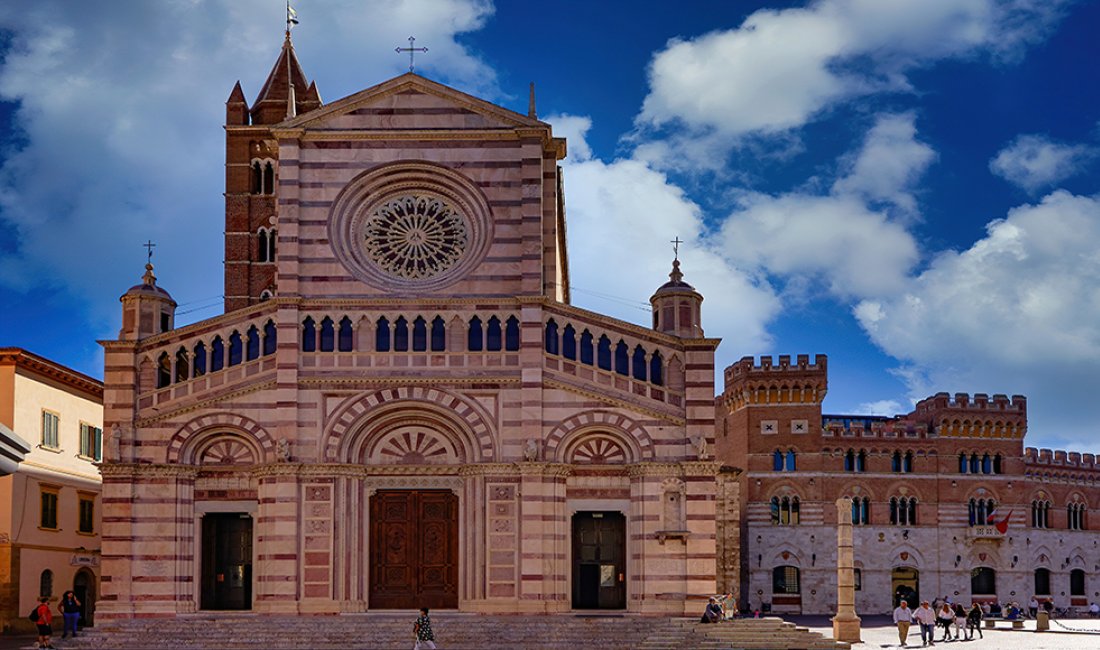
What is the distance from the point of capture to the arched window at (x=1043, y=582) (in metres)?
76.6

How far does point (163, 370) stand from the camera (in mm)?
45281

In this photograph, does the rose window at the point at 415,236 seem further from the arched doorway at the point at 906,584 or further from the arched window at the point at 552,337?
the arched doorway at the point at 906,584

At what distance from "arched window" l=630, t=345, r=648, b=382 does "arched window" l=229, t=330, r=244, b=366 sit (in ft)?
41.0

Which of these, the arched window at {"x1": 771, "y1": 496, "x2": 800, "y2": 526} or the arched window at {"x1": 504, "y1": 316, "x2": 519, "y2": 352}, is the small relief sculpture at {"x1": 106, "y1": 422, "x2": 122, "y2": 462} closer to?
the arched window at {"x1": 504, "y1": 316, "x2": 519, "y2": 352}

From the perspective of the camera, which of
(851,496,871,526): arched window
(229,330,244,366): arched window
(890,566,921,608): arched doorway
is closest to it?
(229,330,244,366): arched window

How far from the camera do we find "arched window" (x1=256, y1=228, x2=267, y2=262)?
184 ft

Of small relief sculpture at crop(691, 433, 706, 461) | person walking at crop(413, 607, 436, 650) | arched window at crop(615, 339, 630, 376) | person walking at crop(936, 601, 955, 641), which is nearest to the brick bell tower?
arched window at crop(615, 339, 630, 376)

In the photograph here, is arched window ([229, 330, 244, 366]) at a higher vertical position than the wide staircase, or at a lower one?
higher

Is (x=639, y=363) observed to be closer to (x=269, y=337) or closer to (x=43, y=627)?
(x=269, y=337)

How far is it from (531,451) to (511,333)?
3.90 meters

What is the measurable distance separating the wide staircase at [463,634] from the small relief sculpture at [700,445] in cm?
512

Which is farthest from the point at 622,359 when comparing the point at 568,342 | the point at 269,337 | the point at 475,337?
the point at 269,337

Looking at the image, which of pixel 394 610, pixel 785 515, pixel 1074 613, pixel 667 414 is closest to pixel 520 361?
pixel 667 414

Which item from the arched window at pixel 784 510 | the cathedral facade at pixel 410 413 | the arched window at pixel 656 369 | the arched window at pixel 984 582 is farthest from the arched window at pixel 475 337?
the arched window at pixel 984 582
